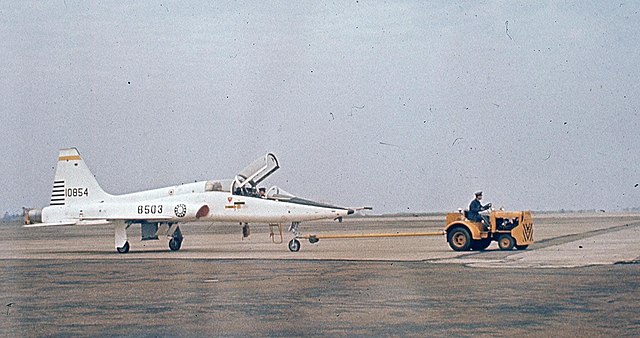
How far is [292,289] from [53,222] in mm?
15122

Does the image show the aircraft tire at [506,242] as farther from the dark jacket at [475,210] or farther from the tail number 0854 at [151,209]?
the tail number 0854 at [151,209]

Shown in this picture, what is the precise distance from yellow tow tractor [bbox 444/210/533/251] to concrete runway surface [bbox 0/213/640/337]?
242cm

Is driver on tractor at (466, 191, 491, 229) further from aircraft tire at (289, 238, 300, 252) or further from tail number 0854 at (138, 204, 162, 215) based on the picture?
tail number 0854 at (138, 204, 162, 215)

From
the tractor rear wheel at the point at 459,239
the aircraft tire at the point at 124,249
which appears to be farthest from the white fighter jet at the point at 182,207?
the tractor rear wheel at the point at 459,239

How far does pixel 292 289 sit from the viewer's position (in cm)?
1359

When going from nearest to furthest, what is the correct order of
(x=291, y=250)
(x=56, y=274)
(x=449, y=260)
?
(x=56, y=274) → (x=449, y=260) → (x=291, y=250)

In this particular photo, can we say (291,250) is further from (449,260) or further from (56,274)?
(56,274)

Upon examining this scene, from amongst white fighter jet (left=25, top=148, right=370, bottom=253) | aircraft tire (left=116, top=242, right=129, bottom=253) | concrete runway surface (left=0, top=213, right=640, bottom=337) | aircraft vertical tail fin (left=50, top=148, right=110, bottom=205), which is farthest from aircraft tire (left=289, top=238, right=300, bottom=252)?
aircraft vertical tail fin (left=50, top=148, right=110, bottom=205)

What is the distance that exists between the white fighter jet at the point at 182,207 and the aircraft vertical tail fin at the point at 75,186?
3 cm

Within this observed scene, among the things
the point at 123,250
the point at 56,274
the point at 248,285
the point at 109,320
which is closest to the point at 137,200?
the point at 123,250

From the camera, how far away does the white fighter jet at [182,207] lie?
83.1 feet

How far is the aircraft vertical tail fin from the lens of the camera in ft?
89.1

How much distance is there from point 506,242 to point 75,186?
12947mm

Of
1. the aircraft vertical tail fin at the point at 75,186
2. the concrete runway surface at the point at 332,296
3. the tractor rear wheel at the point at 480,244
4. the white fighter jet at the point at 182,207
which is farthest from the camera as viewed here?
the aircraft vertical tail fin at the point at 75,186
